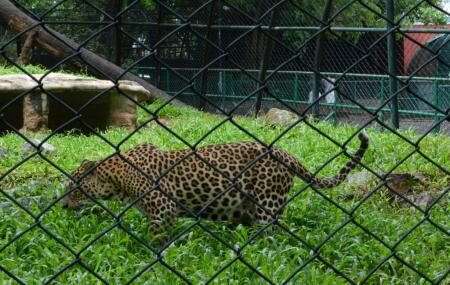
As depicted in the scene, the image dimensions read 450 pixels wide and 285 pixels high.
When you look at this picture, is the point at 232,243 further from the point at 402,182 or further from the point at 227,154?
the point at 402,182

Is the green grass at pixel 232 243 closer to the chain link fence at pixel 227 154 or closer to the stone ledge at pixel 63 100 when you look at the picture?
the chain link fence at pixel 227 154

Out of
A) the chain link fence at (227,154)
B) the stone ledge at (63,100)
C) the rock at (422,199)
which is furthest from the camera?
the stone ledge at (63,100)

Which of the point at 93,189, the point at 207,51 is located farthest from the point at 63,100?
the point at 93,189

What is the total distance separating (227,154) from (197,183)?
0.91ft

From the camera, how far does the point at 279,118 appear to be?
9.27 metres

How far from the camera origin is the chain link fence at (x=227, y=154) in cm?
240

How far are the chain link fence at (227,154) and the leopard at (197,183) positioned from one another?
0.06 ft

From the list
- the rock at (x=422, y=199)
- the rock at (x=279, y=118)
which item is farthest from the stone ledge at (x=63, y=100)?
the rock at (x=422, y=199)

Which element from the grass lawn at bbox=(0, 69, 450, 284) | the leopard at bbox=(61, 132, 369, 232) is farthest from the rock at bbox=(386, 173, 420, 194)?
the leopard at bbox=(61, 132, 369, 232)

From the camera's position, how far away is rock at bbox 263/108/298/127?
9.11 m

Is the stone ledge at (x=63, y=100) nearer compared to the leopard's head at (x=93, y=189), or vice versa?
the leopard's head at (x=93, y=189)

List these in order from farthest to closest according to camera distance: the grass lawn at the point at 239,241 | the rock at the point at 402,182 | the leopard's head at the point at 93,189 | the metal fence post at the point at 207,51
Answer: the metal fence post at the point at 207,51, the rock at the point at 402,182, the leopard's head at the point at 93,189, the grass lawn at the point at 239,241

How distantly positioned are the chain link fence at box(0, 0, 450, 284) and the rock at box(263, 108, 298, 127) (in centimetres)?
7

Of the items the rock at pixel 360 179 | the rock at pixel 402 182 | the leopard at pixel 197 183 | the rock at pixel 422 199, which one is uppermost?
the leopard at pixel 197 183
